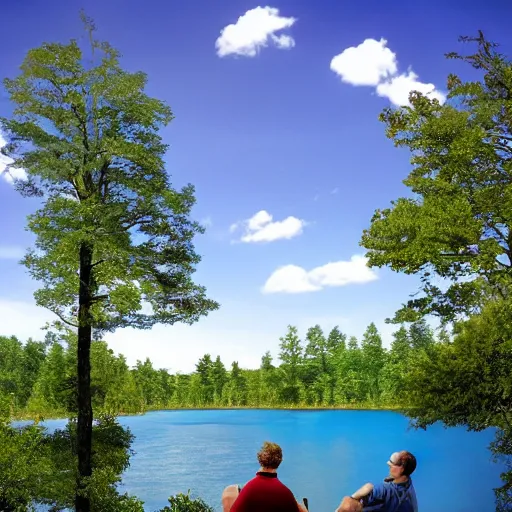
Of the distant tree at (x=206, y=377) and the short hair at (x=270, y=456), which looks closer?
the short hair at (x=270, y=456)

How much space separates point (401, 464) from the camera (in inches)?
136

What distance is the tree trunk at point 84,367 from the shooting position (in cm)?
1154

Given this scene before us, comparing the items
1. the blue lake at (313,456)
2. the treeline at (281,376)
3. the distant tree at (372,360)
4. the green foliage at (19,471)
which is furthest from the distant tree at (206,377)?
the green foliage at (19,471)

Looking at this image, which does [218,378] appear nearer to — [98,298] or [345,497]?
[98,298]

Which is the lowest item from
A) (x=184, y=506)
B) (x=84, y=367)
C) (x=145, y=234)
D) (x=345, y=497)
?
(x=184, y=506)

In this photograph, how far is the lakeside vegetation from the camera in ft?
36.0

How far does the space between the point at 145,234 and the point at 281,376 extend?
149 ft

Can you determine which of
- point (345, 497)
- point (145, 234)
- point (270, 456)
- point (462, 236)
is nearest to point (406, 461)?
point (345, 497)

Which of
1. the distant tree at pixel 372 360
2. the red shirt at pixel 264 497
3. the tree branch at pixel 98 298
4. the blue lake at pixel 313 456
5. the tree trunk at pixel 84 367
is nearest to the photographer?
the red shirt at pixel 264 497

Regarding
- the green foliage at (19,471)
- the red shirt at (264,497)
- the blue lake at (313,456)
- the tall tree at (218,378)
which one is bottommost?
the blue lake at (313,456)

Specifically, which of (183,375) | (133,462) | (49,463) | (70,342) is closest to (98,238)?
(70,342)

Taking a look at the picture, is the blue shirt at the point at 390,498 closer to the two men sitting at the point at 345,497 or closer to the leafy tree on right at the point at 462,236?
the two men sitting at the point at 345,497

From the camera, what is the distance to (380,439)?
140 feet

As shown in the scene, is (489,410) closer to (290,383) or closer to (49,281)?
(49,281)
